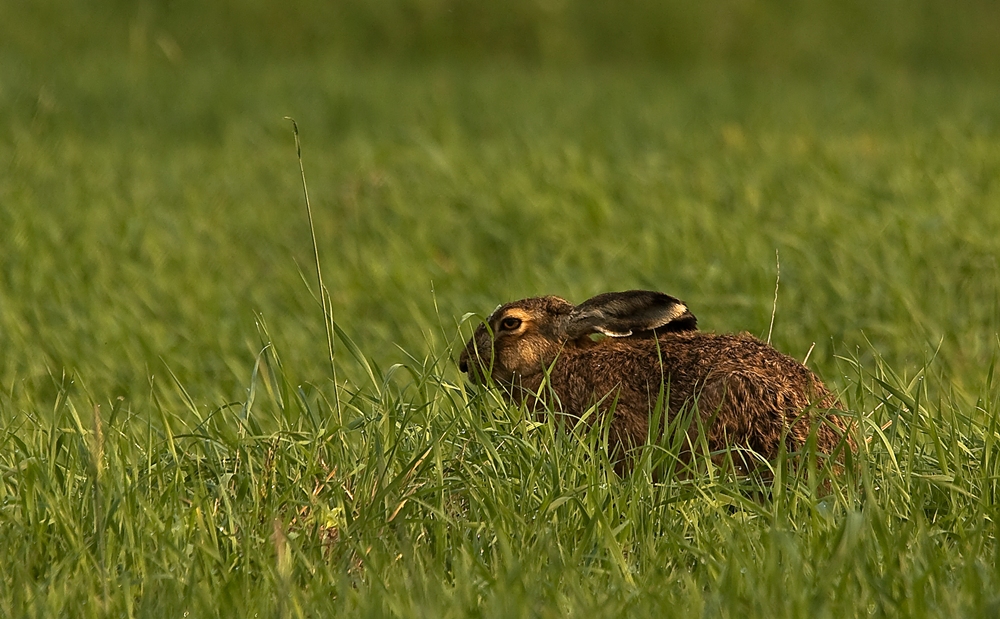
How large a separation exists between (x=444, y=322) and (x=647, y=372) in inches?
114

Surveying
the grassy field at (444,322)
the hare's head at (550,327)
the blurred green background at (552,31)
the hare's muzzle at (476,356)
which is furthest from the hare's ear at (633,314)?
the blurred green background at (552,31)

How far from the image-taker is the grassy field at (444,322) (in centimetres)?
318

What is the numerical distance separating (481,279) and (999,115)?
7573 mm

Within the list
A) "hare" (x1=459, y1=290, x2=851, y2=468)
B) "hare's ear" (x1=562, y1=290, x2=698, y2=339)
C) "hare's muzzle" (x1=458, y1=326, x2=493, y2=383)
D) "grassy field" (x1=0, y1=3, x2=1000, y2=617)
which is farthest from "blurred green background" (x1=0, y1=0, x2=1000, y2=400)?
"hare's ear" (x1=562, y1=290, x2=698, y2=339)

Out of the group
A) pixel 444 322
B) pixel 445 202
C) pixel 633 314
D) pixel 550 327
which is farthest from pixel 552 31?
pixel 633 314

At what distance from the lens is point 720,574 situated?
3.14 meters

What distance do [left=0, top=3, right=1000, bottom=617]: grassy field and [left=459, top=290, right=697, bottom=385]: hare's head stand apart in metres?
0.19

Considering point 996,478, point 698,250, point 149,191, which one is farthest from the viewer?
point 149,191

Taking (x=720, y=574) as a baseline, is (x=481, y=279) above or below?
below

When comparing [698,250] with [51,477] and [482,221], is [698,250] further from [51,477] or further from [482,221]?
[51,477]

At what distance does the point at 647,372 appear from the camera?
13.2ft

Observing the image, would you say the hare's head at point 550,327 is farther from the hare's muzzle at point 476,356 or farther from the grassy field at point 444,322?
the grassy field at point 444,322

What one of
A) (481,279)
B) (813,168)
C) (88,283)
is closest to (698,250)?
(481,279)

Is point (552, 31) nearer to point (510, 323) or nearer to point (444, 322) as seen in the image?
point (444, 322)
